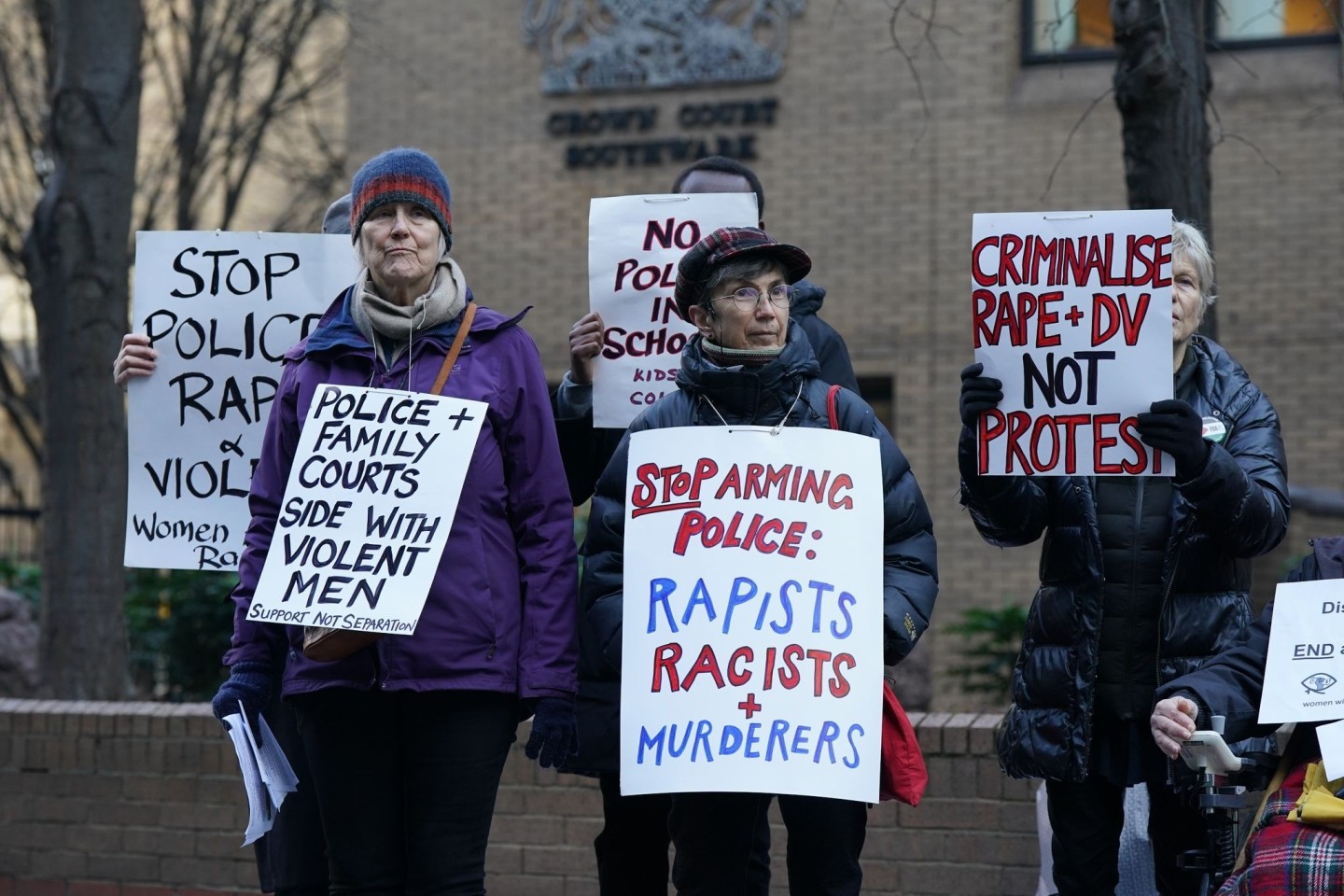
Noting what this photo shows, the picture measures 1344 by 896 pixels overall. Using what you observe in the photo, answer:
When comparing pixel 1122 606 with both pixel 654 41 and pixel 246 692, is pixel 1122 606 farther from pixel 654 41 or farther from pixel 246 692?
pixel 654 41

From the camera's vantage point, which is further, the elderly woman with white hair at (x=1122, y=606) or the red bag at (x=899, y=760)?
the elderly woman with white hair at (x=1122, y=606)

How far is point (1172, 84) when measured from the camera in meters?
6.36

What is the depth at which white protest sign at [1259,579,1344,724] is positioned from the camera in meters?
4.01

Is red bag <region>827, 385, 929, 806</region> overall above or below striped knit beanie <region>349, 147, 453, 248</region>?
below

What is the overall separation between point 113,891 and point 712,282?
13.2 ft

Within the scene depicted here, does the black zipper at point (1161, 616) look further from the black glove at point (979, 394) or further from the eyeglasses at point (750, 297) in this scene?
the eyeglasses at point (750, 297)

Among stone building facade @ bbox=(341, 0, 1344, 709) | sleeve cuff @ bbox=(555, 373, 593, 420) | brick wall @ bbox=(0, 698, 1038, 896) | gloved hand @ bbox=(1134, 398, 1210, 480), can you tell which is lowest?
brick wall @ bbox=(0, 698, 1038, 896)

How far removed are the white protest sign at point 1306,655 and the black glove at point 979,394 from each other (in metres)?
0.76

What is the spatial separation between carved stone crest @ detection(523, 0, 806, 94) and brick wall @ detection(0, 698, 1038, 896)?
23.6ft

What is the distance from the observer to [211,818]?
6832 mm

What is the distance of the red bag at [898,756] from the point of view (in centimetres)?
416

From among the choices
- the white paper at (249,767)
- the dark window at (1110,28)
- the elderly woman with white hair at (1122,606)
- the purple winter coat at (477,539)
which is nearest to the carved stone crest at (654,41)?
the dark window at (1110,28)

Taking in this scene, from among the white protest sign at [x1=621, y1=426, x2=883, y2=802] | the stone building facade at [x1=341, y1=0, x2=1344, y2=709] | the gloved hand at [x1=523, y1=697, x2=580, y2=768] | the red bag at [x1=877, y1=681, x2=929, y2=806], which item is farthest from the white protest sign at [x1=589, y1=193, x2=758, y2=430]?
the stone building facade at [x1=341, y1=0, x2=1344, y2=709]

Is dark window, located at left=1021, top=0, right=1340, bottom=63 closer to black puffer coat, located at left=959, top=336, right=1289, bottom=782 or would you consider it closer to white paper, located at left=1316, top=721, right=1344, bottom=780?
black puffer coat, located at left=959, top=336, right=1289, bottom=782
